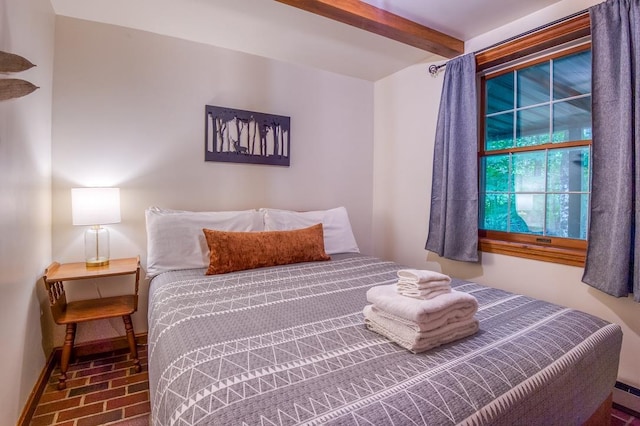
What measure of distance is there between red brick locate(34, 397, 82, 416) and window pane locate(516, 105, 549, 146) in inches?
130

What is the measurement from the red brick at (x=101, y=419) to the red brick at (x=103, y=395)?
0.15 metres

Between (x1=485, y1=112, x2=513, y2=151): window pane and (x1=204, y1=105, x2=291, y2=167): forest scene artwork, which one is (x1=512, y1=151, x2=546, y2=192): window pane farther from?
(x1=204, y1=105, x2=291, y2=167): forest scene artwork

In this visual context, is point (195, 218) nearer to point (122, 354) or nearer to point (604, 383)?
point (122, 354)

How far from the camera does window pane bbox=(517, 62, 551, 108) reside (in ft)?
7.34

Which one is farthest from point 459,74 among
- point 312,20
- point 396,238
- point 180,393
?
point 180,393

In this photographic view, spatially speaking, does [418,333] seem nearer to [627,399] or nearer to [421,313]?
[421,313]

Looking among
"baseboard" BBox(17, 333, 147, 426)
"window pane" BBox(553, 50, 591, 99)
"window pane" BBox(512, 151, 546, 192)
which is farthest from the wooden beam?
"baseboard" BBox(17, 333, 147, 426)

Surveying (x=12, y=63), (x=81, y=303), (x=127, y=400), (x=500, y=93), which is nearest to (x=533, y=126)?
(x=500, y=93)

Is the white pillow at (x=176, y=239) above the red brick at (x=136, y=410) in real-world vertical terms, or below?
above

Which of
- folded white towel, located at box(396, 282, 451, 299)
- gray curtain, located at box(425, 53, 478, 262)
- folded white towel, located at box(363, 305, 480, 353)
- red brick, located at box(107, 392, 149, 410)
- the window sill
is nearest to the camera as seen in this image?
folded white towel, located at box(363, 305, 480, 353)

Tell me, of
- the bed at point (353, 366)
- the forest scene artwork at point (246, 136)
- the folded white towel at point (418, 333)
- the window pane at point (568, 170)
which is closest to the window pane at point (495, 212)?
the window pane at point (568, 170)

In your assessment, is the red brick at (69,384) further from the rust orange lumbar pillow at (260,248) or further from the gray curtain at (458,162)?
the gray curtain at (458,162)

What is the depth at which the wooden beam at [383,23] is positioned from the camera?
1.95 meters

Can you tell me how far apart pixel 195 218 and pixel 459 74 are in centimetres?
233
